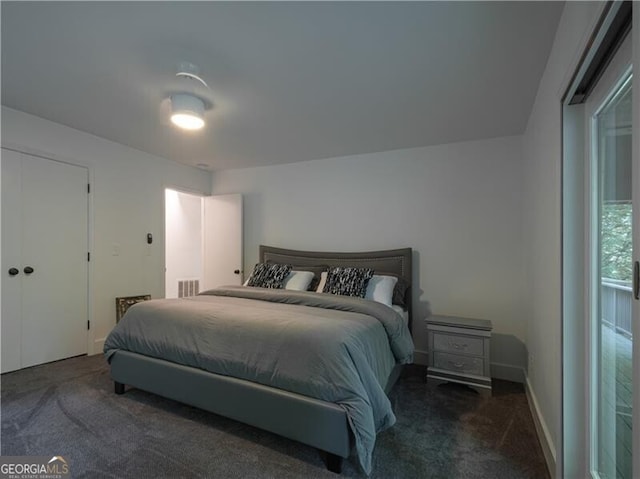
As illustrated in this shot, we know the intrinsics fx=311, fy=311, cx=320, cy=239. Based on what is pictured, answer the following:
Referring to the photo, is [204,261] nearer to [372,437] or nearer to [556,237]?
[372,437]

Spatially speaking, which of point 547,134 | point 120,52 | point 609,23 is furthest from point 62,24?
point 547,134

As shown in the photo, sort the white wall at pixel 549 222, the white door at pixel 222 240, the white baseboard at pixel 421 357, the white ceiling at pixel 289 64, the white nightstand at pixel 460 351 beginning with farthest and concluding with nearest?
1. the white door at pixel 222 240
2. the white baseboard at pixel 421 357
3. the white nightstand at pixel 460 351
4. the white ceiling at pixel 289 64
5. the white wall at pixel 549 222

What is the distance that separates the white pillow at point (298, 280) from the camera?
359 centimetres

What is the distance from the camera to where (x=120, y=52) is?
195 cm

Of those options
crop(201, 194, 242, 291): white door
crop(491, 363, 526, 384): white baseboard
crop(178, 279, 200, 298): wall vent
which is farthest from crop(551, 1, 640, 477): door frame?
crop(178, 279, 200, 298): wall vent

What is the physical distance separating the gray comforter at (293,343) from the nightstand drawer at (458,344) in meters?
0.45

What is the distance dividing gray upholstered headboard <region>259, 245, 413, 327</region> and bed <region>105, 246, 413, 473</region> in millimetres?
1018

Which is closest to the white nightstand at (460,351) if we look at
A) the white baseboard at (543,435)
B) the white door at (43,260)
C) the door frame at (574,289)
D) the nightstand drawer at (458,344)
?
the nightstand drawer at (458,344)

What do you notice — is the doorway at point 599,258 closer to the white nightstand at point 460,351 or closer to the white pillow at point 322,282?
the white nightstand at point 460,351

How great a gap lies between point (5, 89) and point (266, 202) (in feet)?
9.19

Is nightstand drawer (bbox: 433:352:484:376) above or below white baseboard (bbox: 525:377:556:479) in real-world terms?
above

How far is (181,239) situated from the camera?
593 centimetres

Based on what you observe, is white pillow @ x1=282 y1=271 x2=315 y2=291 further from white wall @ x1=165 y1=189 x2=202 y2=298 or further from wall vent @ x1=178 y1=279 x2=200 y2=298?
wall vent @ x1=178 y1=279 x2=200 y2=298

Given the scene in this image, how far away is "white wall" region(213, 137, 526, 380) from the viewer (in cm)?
319
